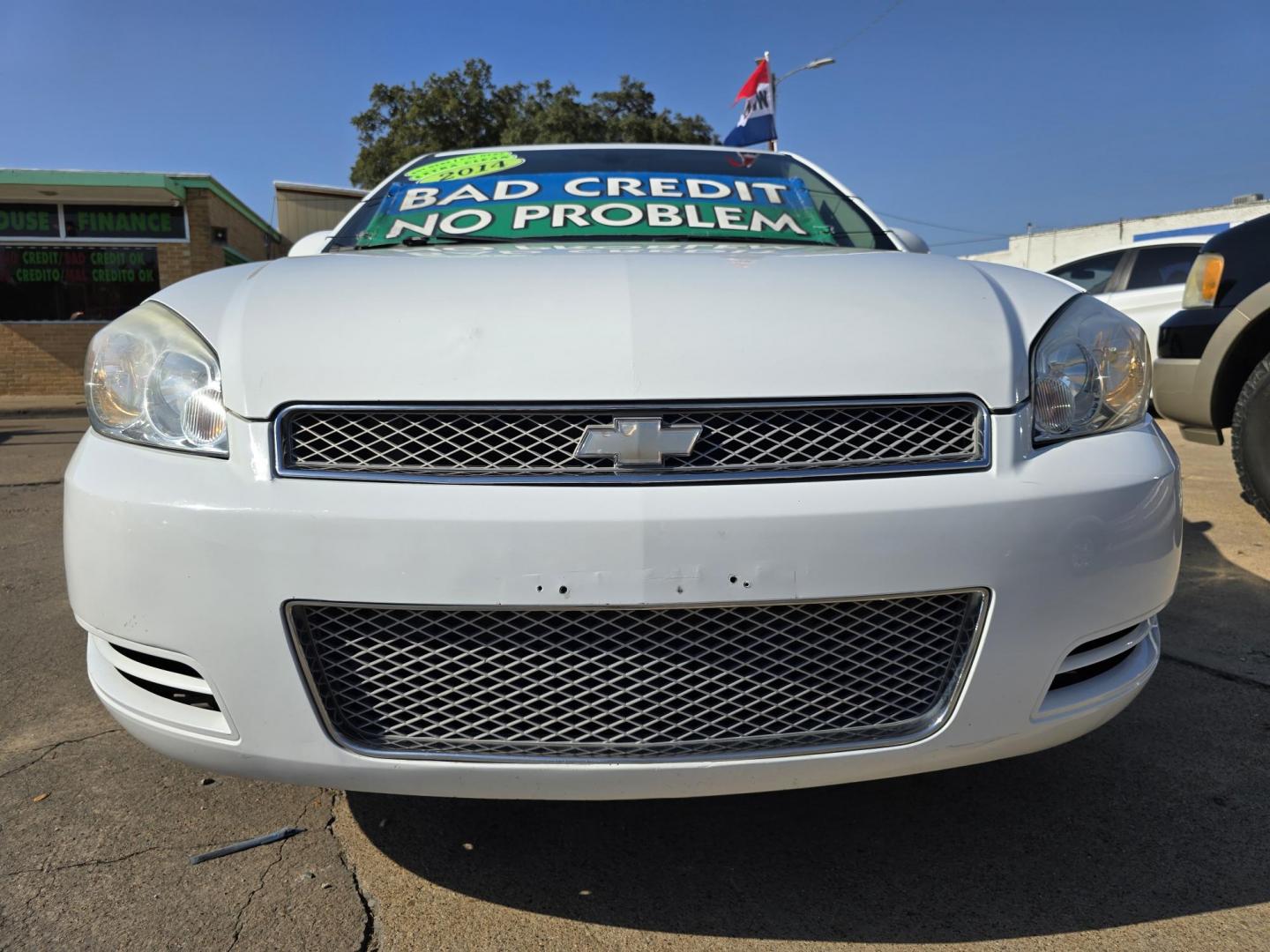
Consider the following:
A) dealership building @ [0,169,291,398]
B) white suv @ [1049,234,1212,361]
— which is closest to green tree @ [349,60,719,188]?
dealership building @ [0,169,291,398]

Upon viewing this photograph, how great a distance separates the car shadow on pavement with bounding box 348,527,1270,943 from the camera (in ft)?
5.31

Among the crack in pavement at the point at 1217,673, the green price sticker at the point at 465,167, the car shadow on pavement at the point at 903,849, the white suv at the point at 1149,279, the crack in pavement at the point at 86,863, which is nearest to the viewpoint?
the car shadow on pavement at the point at 903,849

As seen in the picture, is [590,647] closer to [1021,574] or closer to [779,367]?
[779,367]

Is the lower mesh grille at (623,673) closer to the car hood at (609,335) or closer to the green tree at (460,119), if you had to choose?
the car hood at (609,335)

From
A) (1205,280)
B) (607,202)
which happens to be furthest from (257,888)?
(1205,280)

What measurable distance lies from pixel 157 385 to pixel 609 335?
786mm

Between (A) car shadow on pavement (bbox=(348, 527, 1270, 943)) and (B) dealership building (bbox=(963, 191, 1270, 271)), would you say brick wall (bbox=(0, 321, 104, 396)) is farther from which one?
(B) dealership building (bbox=(963, 191, 1270, 271))

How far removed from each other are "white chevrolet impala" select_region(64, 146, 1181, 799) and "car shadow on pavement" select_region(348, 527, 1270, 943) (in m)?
0.32

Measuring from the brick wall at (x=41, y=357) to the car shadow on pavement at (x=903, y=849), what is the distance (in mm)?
15072

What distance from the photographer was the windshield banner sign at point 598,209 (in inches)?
95.4

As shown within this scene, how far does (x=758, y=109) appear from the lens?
1341cm

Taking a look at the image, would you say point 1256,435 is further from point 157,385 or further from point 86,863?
point 86,863

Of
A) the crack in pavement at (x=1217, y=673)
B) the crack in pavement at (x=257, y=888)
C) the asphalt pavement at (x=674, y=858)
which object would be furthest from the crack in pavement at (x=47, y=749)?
the crack in pavement at (x=1217, y=673)

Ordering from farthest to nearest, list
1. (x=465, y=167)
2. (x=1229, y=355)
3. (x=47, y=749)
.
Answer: (x=1229, y=355), (x=465, y=167), (x=47, y=749)
